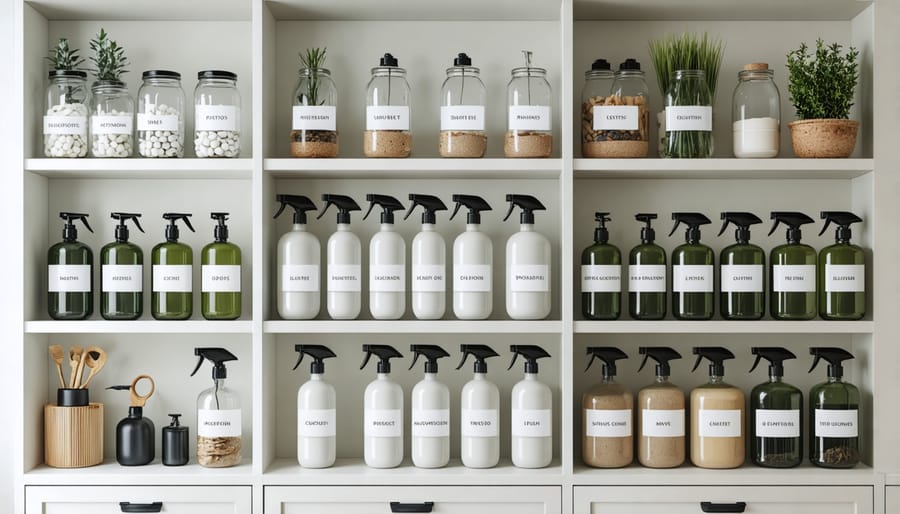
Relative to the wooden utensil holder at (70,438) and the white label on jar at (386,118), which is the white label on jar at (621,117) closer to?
the white label on jar at (386,118)

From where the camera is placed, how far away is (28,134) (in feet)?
6.66

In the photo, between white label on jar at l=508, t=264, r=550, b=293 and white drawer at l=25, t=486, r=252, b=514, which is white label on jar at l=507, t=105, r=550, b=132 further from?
white drawer at l=25, t=486, r=252, b=514

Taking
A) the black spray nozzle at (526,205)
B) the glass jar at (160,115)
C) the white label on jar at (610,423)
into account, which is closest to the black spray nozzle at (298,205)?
the glass jar at (160,115)

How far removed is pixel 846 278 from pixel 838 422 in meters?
0.34

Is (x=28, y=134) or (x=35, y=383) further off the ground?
(x=28, y=134)

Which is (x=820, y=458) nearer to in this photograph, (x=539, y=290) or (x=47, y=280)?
(x=539, y=290)

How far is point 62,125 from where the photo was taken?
80.0 inches

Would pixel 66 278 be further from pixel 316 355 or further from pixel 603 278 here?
pixel 603 278

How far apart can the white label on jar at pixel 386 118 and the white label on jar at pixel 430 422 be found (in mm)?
681

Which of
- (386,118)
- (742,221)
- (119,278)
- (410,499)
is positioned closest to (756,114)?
(742,221)

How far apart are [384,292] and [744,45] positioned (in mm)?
1134

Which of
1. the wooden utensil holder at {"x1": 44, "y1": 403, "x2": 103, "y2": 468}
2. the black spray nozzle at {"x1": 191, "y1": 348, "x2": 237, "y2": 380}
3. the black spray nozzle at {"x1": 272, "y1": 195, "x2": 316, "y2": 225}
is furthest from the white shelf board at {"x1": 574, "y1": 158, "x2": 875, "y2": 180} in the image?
the wooden utensil holder at {"x1": 44, "y1": 403, "x2": 103, "y2": 468}

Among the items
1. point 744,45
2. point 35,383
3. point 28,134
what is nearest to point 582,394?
point 744,45

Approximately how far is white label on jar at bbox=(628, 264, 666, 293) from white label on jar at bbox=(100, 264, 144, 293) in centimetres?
121
